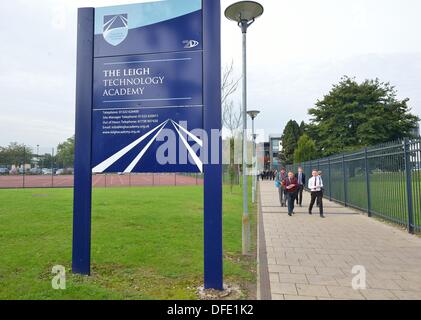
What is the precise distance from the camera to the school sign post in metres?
4.30

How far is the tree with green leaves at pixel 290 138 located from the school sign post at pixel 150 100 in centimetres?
6738

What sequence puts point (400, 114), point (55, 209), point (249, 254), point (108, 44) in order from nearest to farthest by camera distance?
point (108, 44) < point (249, 254) < point (55, 209) < point (400, 114)

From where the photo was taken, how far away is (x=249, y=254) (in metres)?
6.15

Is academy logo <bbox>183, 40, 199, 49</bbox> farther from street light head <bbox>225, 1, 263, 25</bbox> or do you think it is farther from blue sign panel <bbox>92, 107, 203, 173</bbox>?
street light head <bbox>225, 1, 263, 25</bbox>

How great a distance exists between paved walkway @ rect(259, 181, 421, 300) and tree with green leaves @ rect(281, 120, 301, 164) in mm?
62802

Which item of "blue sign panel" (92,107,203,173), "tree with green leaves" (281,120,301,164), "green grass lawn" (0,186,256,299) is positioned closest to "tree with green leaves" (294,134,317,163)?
"green grass lawn" (0,186,256,299)

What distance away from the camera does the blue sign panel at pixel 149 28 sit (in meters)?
4.52

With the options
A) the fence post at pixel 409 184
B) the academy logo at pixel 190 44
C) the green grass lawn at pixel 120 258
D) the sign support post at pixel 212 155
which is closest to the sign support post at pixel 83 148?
the green grass lawn at pixel 120 258

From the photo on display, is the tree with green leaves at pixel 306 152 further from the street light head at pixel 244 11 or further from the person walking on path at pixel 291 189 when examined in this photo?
the street light head at pixel 244 11

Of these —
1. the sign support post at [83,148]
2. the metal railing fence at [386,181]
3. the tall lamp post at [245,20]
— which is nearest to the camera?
the sign support post at [83,148]
